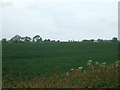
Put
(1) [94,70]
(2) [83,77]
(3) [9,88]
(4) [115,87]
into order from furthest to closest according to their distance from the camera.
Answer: (1) [94,70] → (2) [83,77] → (3) [9,88] → (4) [115,87]

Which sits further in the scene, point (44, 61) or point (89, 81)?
point (44, 61)

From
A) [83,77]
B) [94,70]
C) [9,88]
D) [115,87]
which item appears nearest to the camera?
[115,87]

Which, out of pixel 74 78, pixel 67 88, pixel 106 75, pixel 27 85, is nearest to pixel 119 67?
pixel 106 75

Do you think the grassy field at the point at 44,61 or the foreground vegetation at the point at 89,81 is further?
the grassy field at the point at 44,61

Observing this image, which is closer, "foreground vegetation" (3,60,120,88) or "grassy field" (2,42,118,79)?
"foreground vegetation" (3,60,120,88)

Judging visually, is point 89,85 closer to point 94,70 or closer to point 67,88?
point 67,88

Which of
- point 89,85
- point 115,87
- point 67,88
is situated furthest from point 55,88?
point 115,87

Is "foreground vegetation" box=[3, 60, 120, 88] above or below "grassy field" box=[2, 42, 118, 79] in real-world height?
above

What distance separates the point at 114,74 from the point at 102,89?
1045 mm

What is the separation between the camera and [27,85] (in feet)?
26.9

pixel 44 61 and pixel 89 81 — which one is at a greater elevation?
pixel 89 81

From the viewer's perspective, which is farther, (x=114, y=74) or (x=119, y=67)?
(x=119, y=67)

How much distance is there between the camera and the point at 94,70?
9.71 m

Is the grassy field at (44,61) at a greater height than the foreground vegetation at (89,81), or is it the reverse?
the foreground vegetation at (89,81)
